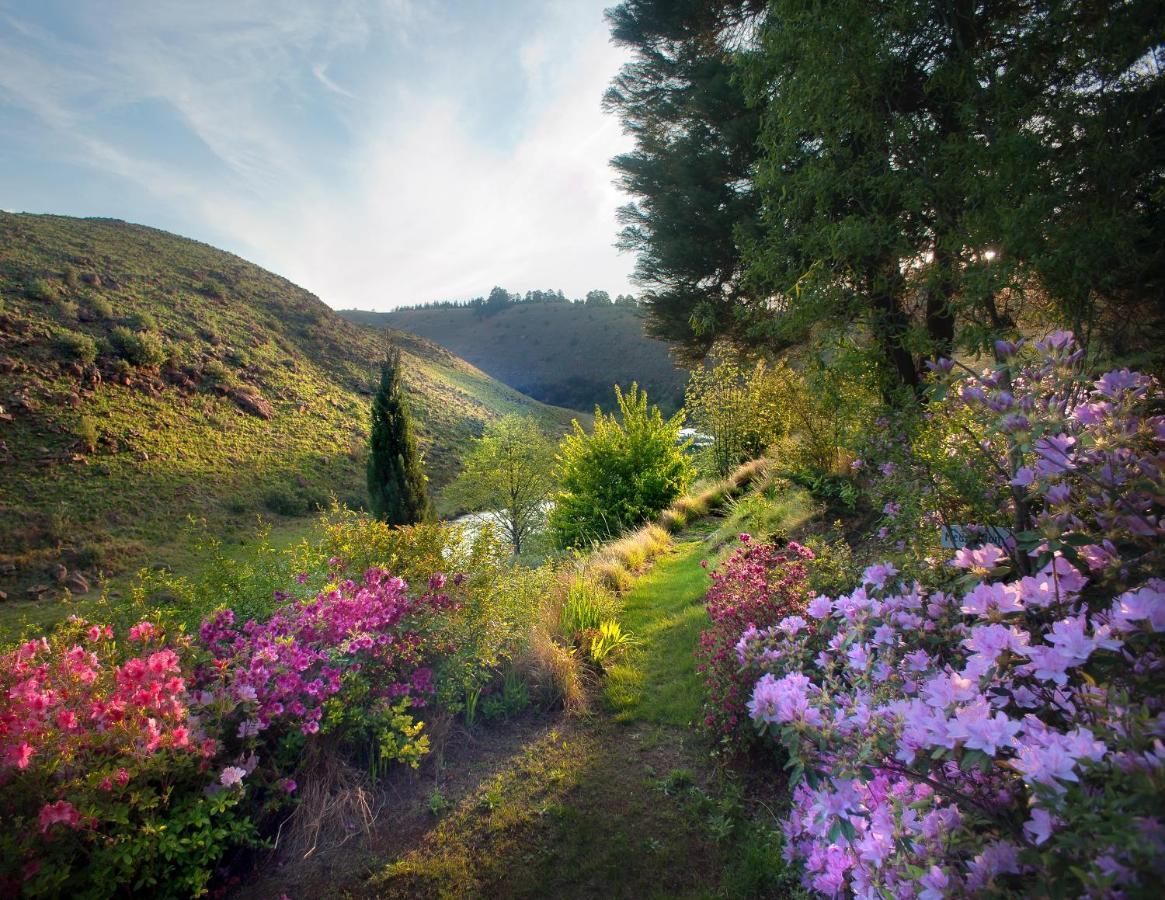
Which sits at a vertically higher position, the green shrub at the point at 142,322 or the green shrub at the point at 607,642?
the green shrub at the point at 142,322

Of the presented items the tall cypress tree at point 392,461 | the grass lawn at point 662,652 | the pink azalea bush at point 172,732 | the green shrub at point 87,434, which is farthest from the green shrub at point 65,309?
the grass lawn at point 662,652

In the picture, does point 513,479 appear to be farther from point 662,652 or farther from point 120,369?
point 120,369

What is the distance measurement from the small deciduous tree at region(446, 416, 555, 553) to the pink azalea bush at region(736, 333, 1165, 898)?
12.7 metres

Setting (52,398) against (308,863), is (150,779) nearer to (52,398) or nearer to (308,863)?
(308,863)

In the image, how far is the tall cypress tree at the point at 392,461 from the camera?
37.8 feet

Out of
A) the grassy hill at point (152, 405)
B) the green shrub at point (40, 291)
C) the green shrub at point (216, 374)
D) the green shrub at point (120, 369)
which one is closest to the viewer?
the grassy hill at point (152, 405)

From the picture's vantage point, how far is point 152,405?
18.3 m

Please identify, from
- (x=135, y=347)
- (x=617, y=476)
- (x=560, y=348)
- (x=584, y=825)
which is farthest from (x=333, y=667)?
(x=560, y=348)

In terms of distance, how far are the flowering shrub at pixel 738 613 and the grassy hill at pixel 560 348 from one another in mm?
46356

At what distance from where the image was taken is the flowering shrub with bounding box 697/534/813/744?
3394 mm

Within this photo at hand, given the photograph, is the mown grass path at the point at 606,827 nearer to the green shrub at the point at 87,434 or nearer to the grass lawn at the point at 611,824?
the grass lawn at the point at 611,824

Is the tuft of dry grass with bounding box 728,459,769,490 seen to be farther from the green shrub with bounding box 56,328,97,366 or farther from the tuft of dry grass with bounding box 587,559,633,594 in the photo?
the green shrub with bounding box 56,328,97,366

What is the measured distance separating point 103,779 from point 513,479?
496 inches

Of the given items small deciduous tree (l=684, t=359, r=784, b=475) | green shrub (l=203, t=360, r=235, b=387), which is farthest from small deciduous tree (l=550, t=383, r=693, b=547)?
green shrub (l=203, t=360, r=235, b=387)
